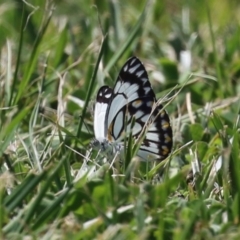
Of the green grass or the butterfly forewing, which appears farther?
the butterfly forewing

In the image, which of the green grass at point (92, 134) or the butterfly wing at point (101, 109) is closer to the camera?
the green grass at point (92, 134)

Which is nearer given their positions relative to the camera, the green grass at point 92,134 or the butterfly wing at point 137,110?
the green grass at point 92,134

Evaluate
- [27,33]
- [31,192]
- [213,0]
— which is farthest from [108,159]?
[213,0]

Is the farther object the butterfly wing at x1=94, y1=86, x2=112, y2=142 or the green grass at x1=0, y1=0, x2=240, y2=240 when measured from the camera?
the butterfly wing at x1=94, y1=86, x2=112, y2=142

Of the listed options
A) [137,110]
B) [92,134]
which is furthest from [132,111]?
[92,134]

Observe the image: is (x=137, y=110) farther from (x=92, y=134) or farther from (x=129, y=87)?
(x=92, y=134)
